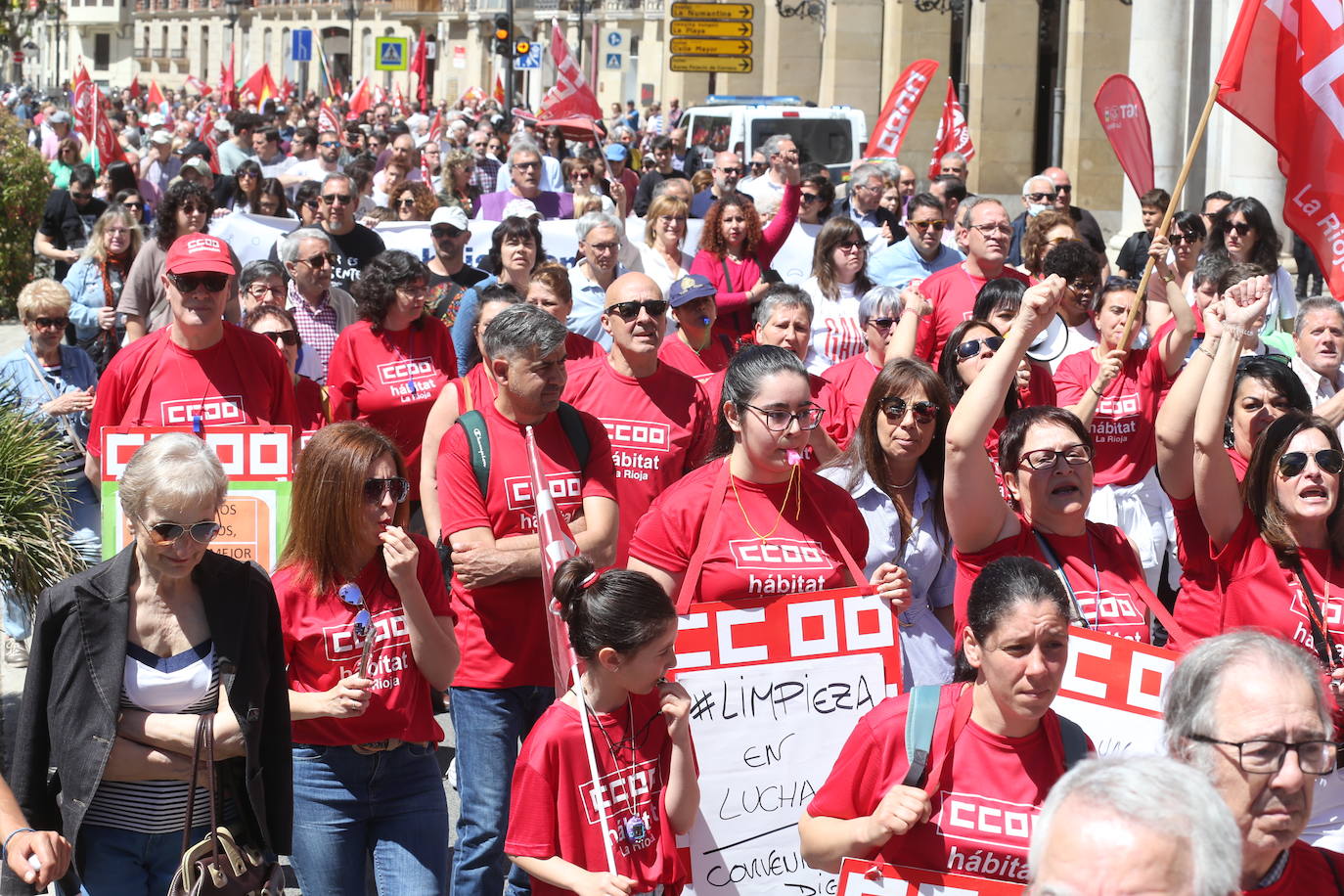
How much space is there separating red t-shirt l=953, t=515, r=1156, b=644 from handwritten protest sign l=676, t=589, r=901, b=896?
1.07ft

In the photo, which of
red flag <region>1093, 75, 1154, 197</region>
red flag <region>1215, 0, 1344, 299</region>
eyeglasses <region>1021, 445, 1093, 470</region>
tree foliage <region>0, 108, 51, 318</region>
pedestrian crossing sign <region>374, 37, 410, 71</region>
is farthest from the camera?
pedestrian crossing sign <region>374, 37, 410, 71</region>

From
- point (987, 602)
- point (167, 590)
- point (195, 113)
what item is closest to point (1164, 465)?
point (987, 602)

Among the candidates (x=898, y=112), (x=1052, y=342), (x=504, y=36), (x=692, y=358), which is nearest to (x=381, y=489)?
(x=692, y=358)

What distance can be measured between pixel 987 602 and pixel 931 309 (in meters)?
4.14

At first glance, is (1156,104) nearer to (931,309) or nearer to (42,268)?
(931,309)

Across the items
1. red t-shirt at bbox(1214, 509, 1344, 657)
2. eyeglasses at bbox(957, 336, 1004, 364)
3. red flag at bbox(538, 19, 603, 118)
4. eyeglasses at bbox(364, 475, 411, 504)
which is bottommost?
red t-shirt at bbox(1214, 509, 1344, 657)

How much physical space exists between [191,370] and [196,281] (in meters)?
0.32

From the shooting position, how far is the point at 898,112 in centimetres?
1756

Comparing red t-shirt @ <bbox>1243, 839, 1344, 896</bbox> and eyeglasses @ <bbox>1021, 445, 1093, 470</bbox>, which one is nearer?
red t-shirt @ <bbox>1243, 839, 1344, 896</bbox>

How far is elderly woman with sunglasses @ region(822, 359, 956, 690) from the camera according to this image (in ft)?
17.6

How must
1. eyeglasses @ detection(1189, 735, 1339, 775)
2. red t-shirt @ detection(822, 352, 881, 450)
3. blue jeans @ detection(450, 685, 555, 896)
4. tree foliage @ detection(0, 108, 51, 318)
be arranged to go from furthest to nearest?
tree foliage @ detection(0, 108, 51, 318), red t-shirt @ detection(822, 352, 881, 450), blue jeans @ detection(450, 685, 555, 896), eyeglasses @ detection(1189, 735, 1339, 775)

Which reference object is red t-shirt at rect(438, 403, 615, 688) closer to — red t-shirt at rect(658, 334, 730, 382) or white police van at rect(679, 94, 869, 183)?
red t-shirt at rect(658, 334, 730, 382)

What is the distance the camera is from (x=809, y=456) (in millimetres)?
6320

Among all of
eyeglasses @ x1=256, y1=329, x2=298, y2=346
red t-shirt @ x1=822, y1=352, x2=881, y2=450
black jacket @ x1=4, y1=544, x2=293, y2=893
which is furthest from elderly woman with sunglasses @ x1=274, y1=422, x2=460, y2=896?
eyeglasses @ x1=256, y1=329, x2=298, y2=346
